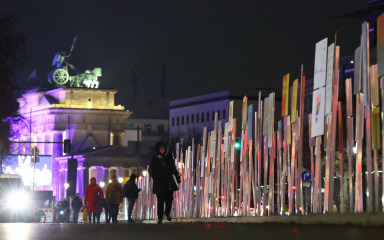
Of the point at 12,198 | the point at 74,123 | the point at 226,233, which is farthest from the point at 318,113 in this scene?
the point at 74,123

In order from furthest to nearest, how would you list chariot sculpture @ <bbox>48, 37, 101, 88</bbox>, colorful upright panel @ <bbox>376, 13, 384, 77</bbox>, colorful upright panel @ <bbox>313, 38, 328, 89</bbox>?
Answer: chariot sculpture @ <bbox>48, 37, 101, 88</bbox> → colorful upright panel @ <bbox>313, 38, 328, 89</bbox> → colorful upright panel @ <bbox>376, 13, 384, 77</bbox>

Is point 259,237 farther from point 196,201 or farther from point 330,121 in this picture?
point 196,201

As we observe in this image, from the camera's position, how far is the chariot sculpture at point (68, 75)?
176750 mm

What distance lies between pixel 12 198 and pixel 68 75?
454 feet

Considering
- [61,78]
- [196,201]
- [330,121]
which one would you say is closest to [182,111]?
[61,78]

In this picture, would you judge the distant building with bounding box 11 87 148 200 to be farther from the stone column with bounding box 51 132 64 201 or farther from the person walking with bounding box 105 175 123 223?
the person walking with bounding box 105 175 123 223

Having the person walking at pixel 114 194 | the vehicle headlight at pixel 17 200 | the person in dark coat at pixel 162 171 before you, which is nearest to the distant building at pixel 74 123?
the vehicle headlight at pixel 17 200

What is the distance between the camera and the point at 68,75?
179375 millimetres

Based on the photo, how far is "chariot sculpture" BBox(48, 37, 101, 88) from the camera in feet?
580

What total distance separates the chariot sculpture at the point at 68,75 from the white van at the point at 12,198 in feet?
437

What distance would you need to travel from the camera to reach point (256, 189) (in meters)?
26.8

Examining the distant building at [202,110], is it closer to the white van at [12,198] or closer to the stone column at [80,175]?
the stone column at [80,175]

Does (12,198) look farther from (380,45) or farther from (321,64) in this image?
(380,45)

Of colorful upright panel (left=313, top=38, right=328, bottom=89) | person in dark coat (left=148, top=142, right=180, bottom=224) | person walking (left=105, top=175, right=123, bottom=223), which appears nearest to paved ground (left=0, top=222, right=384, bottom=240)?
colorful upright panel (left=313, top=38, right=328, bottom=89)
